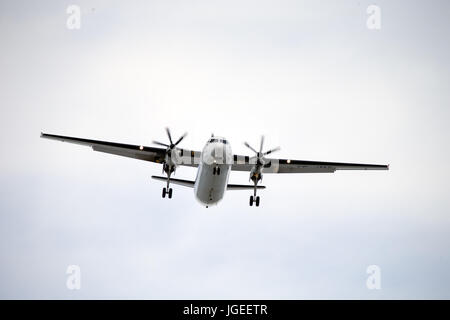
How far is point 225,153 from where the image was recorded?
87.8 ft

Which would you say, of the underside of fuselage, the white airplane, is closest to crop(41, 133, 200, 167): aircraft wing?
the white airplane

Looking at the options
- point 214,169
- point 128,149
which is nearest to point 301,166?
point 214,169

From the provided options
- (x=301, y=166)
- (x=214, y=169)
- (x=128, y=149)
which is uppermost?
(x=128, y=149)

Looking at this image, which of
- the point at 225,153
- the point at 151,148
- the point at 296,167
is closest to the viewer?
the point at 225,153

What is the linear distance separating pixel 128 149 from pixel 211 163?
6.37m

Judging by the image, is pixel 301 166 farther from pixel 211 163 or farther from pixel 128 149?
pixel 128 149

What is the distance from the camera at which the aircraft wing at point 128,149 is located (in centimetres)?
3042

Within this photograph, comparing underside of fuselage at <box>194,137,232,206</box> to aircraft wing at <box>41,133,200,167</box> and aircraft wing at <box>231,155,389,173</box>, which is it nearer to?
aircraft wing at <box>41,133,200,167</box>

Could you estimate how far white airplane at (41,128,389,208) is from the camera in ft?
88.6

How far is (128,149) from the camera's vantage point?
101ft
